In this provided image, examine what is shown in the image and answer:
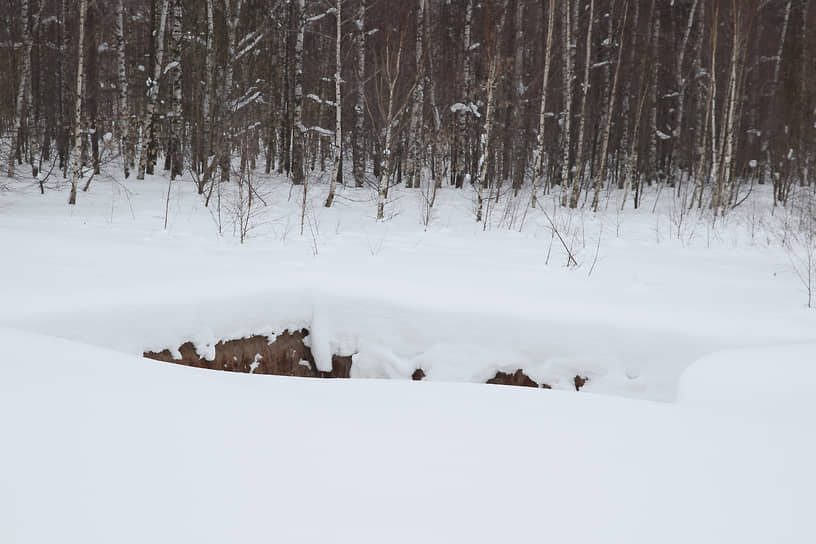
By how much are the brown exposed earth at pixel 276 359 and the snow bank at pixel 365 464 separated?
3.65ft

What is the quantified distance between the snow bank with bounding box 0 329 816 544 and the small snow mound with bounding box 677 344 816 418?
213 millimetres

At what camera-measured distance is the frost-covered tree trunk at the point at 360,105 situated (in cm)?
1286

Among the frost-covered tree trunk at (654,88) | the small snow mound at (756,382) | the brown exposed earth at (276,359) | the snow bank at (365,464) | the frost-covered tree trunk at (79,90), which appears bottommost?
the brown exposed earth at (276,359)

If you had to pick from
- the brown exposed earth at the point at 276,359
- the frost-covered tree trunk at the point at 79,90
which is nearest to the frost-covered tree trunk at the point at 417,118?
the frost-covered tree trunk at the point at 79,90

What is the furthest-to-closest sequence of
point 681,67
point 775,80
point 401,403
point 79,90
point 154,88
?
point 775,80 < point 681,67 < point 154,88 < point 79,90 < point 401,403

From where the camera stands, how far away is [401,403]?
3.12 m

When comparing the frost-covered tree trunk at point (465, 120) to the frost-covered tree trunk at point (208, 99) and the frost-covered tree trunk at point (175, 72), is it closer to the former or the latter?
the frost-covered tree trunk at point (208, 99)

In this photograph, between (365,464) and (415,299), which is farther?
(415,299)

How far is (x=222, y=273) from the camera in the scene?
5484mm

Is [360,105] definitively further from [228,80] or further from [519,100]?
[519,100]

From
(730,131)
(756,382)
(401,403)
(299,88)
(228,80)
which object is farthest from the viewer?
(228,80)

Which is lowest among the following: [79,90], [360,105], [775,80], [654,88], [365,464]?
[365,464]

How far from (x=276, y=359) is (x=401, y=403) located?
202 centimetres

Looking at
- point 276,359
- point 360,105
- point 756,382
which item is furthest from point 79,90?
point 756,382
